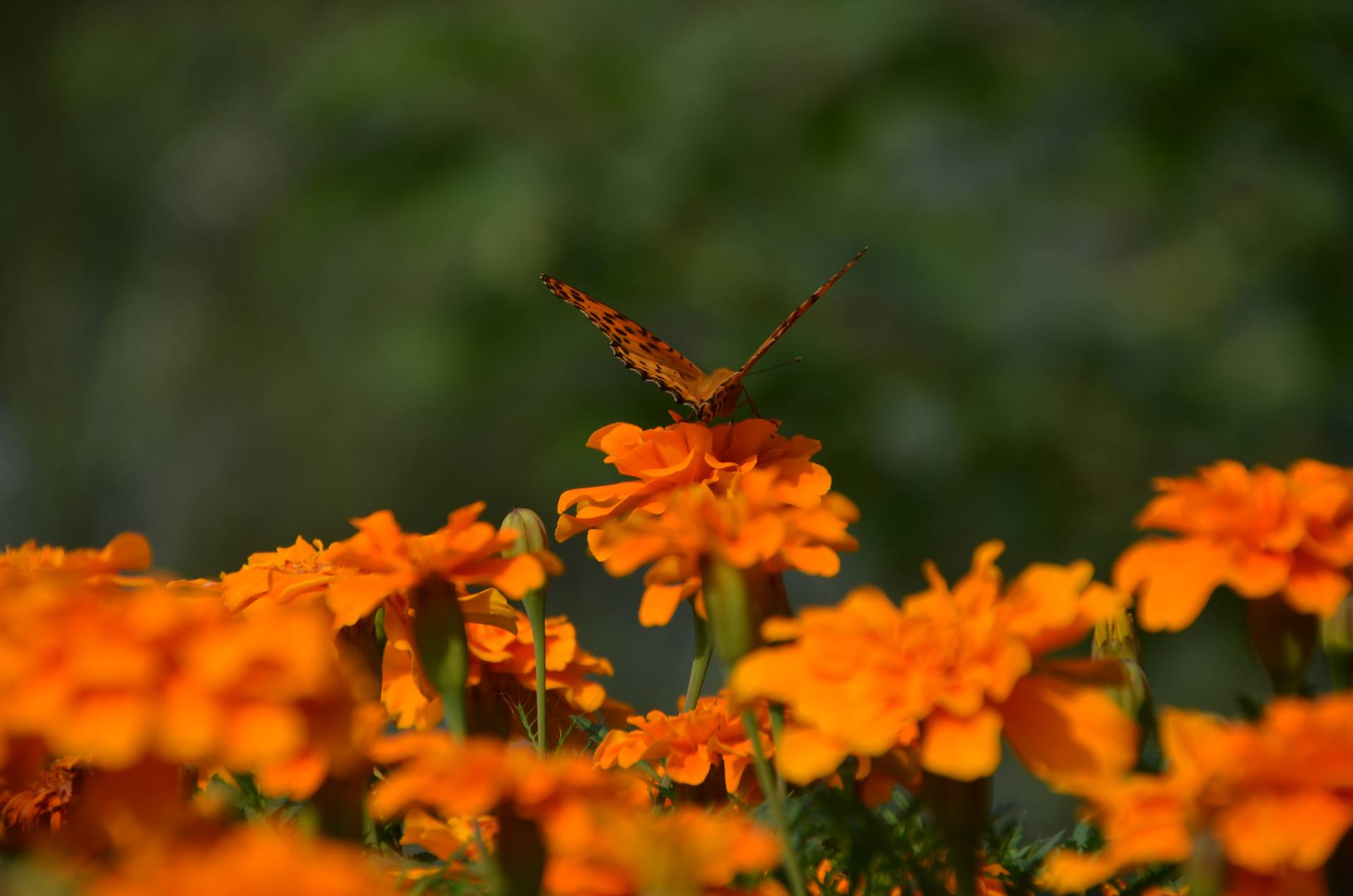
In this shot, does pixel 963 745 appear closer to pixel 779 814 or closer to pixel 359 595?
pixel 779 814

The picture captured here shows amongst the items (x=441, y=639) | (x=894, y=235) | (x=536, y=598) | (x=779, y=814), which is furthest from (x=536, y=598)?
(x=894, y=235)

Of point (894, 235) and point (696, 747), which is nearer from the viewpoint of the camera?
point (696, 747)

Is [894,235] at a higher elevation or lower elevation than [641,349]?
lower

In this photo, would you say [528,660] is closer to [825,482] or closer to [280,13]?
[825,482]

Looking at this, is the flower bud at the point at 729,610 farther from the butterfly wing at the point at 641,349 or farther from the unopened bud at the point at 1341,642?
the butterfly wing at the point at 641,349

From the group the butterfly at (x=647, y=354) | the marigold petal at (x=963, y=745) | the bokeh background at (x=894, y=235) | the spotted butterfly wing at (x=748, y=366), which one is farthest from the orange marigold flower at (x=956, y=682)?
the bokeh background at (x=894, y=235)

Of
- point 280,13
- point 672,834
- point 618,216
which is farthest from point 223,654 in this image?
point 280,13

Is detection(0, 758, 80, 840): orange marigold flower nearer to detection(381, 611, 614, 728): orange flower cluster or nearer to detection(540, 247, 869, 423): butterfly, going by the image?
detection(381, 611, 614, 728): orange flower cluster
